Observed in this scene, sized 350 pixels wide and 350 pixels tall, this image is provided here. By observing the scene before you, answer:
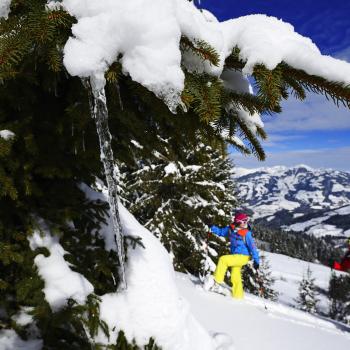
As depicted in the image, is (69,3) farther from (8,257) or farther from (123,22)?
(8,257)

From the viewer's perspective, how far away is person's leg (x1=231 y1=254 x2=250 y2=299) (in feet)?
26.7

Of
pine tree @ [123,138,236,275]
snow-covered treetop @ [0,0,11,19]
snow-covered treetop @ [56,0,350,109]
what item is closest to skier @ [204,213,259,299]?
pine tree @ [123,138,236,275]

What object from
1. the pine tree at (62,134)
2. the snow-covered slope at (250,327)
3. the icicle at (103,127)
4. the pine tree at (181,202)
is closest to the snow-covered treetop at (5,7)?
the pine tree at (62,134)

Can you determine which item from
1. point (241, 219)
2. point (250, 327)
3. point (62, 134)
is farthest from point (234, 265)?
point (62, 134)

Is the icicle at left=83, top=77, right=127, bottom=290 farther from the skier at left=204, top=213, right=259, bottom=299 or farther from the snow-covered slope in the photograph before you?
the skier at left=204, top=213, right=259, bottom=299

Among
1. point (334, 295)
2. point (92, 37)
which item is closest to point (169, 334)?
point (92, 37)

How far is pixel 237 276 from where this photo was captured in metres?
8.44

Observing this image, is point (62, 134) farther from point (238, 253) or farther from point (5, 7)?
point (238, 253)

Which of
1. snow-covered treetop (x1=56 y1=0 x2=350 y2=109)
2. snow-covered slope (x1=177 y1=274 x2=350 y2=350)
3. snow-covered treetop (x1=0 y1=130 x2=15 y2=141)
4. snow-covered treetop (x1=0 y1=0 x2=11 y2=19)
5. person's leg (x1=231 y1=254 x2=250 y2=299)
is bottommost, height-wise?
snow-covered slope (x1=177 y1=274 x2=350 y2=350)

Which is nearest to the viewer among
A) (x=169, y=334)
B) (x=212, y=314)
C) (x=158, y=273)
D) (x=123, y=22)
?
(x=123, y=22)

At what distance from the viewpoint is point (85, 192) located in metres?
3.24

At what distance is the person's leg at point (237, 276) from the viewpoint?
321 inches

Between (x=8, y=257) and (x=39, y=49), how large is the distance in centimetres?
136

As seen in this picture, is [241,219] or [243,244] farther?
[243,244]
